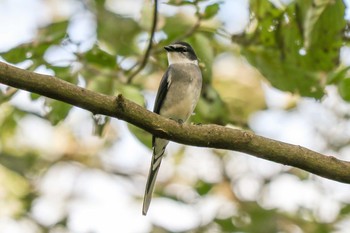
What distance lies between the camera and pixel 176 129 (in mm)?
3316

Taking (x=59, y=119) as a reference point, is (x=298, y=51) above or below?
above

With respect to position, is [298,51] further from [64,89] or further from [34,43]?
[64,89]

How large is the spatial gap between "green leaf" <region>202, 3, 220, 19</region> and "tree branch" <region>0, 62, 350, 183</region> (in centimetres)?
139

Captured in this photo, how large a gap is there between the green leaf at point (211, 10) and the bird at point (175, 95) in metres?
0.54

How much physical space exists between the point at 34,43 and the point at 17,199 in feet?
10.4

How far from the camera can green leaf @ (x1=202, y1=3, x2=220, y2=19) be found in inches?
179

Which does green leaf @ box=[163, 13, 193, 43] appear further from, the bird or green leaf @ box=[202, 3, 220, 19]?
green leaf @ box=[202, 3, 220, 19]

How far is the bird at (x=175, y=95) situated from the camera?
485 cm

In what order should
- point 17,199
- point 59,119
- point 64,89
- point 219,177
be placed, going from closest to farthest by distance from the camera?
point 64,89 → point 59,119 → point 17,199 → point 219,177

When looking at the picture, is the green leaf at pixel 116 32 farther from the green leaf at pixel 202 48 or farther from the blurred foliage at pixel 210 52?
the green leaf at pixel 202 48

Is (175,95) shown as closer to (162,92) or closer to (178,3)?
(162,92)

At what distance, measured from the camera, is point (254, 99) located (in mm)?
8062

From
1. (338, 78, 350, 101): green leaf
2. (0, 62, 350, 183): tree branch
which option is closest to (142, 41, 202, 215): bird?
(338, 78, 350, 101): green leaf

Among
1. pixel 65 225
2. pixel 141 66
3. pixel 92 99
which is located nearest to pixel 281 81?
pixel 141 66
